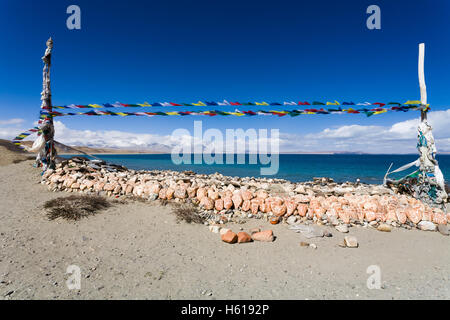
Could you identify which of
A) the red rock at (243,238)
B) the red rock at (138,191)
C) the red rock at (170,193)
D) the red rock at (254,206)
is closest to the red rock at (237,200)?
the red rock at (254,206)

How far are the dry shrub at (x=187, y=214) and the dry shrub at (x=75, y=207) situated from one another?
2227mm

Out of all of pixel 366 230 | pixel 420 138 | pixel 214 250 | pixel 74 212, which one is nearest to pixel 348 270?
pixel 366 230

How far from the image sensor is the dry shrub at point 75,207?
548cm

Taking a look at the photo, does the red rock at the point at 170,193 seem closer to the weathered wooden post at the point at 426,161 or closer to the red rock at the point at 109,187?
the red rock at the point at 109,187

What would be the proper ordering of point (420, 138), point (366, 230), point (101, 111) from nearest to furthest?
point (366, 230), point (420, 138), point (101, 111)

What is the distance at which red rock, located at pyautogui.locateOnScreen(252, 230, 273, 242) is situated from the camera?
4.75 meters

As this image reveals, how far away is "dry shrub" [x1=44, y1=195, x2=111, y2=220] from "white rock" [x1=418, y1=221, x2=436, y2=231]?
28.8ft

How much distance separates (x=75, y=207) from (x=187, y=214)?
125 inches

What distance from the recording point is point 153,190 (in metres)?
7.18

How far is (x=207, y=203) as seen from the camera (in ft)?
20.6

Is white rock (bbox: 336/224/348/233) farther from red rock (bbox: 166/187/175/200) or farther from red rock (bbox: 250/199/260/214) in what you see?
red rock (bbox: 166/187/175/200)
